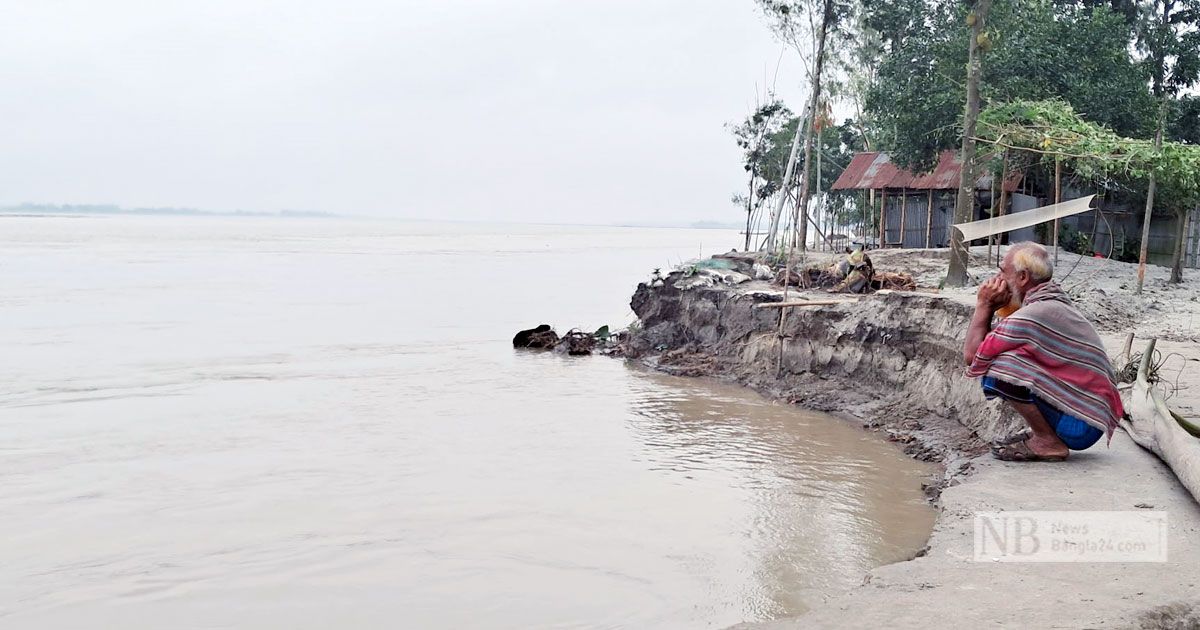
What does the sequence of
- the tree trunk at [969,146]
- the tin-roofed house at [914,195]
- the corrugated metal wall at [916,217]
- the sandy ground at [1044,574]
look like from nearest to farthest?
1. the sandy ground at [1044,574]
2. the tree trunk at [969,146]
3. the tin-roofed house at [914,195]
4. the corrugated metal wall at [916,217]

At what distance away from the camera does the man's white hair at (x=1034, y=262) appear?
5.74 meters

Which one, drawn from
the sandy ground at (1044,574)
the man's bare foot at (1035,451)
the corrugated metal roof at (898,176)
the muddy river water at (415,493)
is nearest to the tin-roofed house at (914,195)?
the corrugated metal roof at (898,176)

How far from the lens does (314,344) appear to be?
57.1 ft

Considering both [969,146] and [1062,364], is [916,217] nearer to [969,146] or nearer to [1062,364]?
[969,146]

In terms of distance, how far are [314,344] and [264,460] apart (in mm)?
8958

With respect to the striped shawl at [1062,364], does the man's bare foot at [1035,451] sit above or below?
below

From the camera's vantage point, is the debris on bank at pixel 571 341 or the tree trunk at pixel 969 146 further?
the debris on bank at pixel 571 341

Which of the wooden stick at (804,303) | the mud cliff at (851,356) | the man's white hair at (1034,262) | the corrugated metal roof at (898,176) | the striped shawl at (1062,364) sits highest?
the corrugated metal roof at (898,176)

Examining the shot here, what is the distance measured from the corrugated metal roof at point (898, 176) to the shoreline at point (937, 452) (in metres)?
11.1

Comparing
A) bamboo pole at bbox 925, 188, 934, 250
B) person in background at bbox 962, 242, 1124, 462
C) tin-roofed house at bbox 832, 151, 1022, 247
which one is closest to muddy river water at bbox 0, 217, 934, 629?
person in background at bbox 962, 242, 1124, 462

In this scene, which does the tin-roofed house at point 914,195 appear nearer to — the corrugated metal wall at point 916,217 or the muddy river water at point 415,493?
the corrugated metal wall at point 916,217

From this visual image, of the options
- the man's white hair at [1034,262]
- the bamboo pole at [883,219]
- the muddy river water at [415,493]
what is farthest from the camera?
the bamboo pole at [883,219]

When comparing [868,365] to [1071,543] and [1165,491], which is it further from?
[1071,543]

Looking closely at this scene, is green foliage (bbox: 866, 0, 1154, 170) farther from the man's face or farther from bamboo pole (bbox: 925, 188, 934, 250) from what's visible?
the man's face
